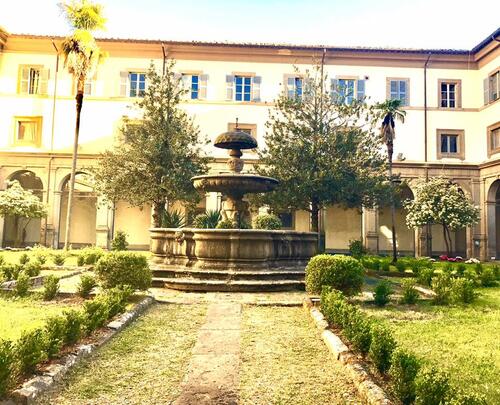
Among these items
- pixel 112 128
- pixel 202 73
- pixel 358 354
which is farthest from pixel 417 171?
pixel 358 354

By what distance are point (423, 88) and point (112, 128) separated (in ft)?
66.3

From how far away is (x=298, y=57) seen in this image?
1085 inches

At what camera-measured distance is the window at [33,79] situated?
87.7ft

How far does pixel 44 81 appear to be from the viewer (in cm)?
2675

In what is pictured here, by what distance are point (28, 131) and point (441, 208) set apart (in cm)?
2526

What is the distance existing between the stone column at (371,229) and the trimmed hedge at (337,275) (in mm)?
18697

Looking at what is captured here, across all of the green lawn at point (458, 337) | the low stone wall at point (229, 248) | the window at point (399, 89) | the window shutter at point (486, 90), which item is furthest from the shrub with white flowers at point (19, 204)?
the window shutter at point (486, 90)

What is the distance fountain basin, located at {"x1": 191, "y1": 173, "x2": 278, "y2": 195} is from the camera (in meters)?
12.0

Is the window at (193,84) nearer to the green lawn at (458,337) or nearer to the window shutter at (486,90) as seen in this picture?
the window shutter at (486,90)

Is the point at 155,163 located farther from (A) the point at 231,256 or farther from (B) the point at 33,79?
(B) the point at 33,79

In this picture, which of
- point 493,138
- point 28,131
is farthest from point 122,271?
point 493,138

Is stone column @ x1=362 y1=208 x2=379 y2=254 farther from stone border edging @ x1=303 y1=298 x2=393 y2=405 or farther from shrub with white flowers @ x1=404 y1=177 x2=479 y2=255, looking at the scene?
A: stone border edging @ x1=303 y1=298 x2=393 y2=405

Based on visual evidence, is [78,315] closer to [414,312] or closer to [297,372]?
[297,372]

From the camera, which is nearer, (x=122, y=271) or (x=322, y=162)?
(x=122, y=271)
